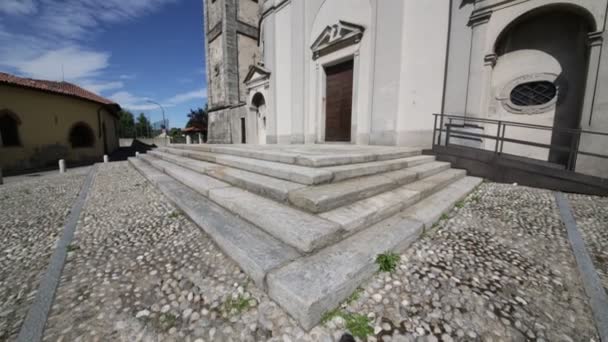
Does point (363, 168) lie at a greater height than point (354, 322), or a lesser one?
greater

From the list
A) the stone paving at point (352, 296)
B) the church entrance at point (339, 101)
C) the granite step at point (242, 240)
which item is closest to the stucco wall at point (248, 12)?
the church entrance at point (339, 101)

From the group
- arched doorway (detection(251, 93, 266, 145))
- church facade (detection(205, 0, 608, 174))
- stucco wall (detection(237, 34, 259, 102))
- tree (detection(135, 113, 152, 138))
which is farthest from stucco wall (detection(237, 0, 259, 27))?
tree (detection(135, 113, 152, 138))

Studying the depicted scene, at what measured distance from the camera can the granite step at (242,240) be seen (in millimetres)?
1679

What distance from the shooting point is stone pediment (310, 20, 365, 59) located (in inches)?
295

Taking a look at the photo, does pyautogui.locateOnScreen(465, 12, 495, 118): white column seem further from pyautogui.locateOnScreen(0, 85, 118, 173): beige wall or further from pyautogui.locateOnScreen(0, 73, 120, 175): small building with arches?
pyautogui.locateOnScreen(0, 85, 118, 173): beige wall

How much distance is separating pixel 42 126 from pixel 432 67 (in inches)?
759

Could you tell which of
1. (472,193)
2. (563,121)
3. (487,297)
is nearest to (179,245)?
(487,297)

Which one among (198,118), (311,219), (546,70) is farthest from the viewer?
(198,118)

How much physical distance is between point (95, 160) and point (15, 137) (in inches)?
145

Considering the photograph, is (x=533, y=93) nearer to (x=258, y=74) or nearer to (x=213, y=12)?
(x=258, y=74)

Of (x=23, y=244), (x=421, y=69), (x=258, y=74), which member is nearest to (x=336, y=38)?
(x=421, y=69)

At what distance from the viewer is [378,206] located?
8.38 ft

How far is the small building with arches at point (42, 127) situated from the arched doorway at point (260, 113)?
11.1 metres

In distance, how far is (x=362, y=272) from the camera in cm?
165
